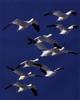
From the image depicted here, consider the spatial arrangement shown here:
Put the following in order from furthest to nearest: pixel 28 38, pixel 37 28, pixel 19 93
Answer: pixel 19 93
pixel 28 38
pixel 37 28

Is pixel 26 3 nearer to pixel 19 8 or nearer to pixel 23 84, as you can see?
pixel 19 8

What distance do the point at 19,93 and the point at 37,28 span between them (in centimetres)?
309

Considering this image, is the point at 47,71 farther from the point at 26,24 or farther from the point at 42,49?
the point at 26,24

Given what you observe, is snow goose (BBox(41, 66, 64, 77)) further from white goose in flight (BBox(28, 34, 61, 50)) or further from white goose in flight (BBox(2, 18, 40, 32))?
white goose in flight (BBox(2, 18, 40, 32))

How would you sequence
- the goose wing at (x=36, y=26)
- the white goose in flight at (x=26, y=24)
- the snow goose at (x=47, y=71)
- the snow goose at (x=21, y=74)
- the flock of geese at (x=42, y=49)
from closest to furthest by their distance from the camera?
the white goose in flight at (x=26, y=24), the goose wing at (x=36, y=26), the flock of geese at (x=42, y=49), the snow goose at (x=47, y=71), the snow goose at (x=21, y=74)

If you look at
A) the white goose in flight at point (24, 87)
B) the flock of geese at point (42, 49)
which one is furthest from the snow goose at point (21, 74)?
the white goose in flight at point (24, 87)

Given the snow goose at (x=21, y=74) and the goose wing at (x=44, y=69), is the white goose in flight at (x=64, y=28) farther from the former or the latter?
the snow goose at (x=21, y=74)

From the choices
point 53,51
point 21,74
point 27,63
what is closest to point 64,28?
point 53,51

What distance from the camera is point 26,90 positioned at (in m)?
18.8

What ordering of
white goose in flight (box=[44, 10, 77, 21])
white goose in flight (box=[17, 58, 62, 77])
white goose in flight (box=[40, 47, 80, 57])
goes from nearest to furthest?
white goose in flight (box=[44, 10, 77, 21]) < white goose in flight (box=[40, 47, 80, 57]) < white goose in flight (box=[17, 58, 62, 77])

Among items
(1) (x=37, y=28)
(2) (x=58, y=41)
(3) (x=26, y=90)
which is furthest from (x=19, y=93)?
(1) (x=37, y=28)

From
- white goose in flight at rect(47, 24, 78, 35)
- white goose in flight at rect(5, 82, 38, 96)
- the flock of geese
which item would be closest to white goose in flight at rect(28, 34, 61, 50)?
the flock of geese

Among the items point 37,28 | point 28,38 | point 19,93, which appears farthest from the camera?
point 19,93

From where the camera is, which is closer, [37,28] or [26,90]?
[37,28]
